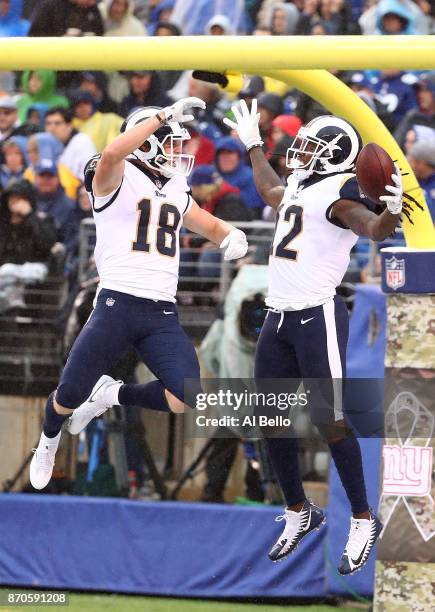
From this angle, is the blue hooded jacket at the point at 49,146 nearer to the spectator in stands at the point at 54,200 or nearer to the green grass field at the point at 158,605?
the spectator in stands at the point at 54,200

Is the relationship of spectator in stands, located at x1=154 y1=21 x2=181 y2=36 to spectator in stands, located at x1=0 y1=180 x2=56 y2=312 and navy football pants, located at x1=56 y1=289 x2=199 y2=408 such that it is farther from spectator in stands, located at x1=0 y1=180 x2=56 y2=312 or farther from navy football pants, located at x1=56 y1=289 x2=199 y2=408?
navy football pants, located at x1=56 y1=289 x2=199 y2=408

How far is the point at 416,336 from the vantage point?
256 inches

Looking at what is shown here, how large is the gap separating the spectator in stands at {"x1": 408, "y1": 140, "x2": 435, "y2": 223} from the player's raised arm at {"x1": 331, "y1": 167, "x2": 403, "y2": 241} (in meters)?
1.88

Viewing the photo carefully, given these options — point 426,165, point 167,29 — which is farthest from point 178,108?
point 167,29

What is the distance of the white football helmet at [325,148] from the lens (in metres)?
6.09

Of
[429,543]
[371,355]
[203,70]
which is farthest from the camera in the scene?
[371,355]

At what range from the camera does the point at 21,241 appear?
891cm

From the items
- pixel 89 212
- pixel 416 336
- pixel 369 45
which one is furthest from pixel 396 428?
pixel 89 212

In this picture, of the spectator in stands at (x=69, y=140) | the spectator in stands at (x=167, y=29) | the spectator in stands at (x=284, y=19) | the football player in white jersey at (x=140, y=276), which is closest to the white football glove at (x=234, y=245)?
the football player in white jersey at (x=140, y=276)

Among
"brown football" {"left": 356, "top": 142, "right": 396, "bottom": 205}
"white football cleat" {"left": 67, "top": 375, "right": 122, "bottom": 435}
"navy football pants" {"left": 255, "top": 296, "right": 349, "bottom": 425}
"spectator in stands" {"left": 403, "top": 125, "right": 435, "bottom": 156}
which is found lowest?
"white football cleat" {"left": 67, "top": 375, "right": 122, "bottom": 435}

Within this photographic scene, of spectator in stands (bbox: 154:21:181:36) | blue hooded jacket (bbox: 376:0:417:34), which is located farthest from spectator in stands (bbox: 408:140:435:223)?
spectator in stands (bbox: 154:21:181:36)

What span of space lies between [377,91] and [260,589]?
3064 mm

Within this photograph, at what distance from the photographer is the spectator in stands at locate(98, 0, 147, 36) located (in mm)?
9922

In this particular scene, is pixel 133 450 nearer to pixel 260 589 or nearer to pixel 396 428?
pixel 260 589
